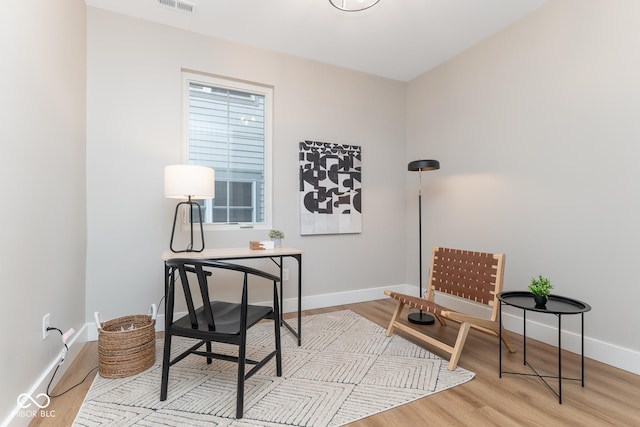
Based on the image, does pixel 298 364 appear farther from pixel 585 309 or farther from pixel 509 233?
pixel 509 233

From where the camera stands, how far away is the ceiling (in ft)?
8.60

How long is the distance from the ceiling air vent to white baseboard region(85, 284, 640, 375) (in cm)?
264

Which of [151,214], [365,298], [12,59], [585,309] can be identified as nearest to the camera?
[12,59]

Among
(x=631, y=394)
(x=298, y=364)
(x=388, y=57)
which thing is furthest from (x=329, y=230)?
(x=631, y=394)

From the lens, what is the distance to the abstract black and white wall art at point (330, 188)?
3475 millimetres

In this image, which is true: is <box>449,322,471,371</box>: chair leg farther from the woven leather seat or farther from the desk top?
the desk top

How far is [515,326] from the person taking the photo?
9.22ft

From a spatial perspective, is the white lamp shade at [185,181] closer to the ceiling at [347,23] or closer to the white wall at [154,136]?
the white wall at [154,136]

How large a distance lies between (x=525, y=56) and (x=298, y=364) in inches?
123

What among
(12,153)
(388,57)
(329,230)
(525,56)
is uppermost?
(388,57)

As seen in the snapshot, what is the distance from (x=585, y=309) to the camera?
5.96 ft

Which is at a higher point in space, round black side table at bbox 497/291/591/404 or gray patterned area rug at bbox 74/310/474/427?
round black side table at bbox 497/291/591/404

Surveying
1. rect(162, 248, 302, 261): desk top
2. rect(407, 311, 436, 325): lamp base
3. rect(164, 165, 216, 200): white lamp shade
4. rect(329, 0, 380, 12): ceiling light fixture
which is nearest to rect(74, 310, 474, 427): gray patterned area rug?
rect(407, 311, 436, 325): lamp base

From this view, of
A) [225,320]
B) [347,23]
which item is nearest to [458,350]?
[225,320]
